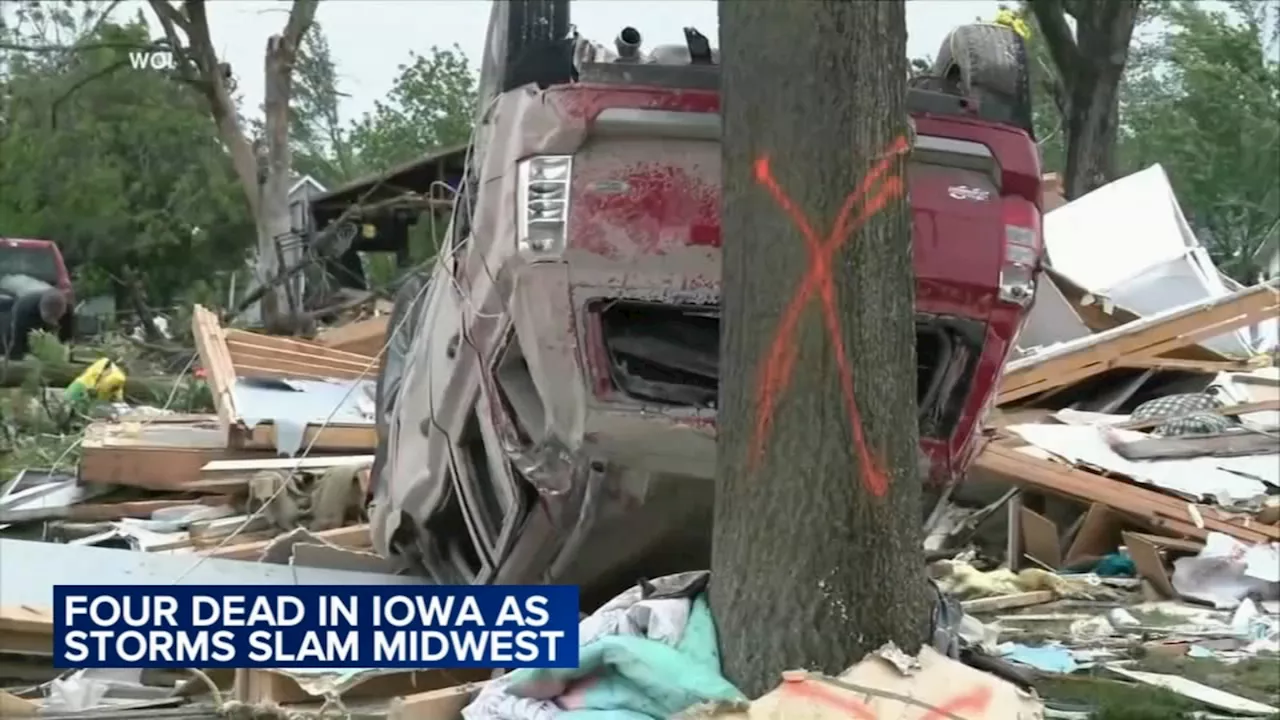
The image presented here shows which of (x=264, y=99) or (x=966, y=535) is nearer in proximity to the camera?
(x=966, y=535)

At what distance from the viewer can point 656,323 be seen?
4590 millimetres

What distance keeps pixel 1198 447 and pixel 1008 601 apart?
6.93ft

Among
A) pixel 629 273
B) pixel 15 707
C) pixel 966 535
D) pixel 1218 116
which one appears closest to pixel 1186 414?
pixel 966 535

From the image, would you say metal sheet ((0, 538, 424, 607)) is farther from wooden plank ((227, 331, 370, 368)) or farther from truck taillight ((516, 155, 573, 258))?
wooden plank ((227, 331, 370, 368))

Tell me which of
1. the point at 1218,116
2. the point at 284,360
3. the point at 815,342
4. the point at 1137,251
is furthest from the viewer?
the point at 1218,116

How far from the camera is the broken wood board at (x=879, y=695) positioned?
341cm

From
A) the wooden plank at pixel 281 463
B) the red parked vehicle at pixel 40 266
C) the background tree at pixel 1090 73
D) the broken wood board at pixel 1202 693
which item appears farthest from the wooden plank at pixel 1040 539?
the red parked vehicle at pixel 40 266

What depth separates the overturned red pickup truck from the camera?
4.26 metres

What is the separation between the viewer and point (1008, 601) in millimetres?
7543

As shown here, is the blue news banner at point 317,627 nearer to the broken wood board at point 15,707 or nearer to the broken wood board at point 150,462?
the broken wood board at point 15,707

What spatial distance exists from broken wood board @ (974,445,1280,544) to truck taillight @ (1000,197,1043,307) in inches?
140

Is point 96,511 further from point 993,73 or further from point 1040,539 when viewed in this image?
point 993,73

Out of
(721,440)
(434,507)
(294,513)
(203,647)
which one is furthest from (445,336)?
(294,513)

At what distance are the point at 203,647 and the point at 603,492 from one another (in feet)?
4.24
